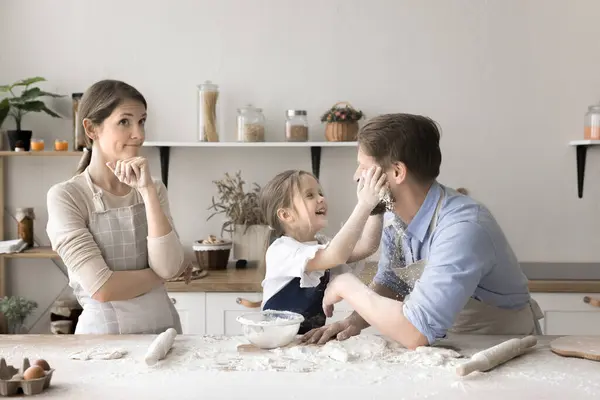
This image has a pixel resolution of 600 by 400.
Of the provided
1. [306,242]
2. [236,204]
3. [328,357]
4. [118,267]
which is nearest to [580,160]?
[236,204]

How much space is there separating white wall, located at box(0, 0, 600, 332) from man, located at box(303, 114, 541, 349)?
5.70ft

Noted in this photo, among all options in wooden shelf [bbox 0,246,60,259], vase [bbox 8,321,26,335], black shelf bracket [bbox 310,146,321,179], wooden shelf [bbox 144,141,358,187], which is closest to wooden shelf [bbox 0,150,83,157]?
wooden shelf [bbox 144,141,358,187]

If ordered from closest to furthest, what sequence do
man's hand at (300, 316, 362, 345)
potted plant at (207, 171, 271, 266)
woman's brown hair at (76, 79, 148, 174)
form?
man's hand at (300, 316, 362, 345) → woman's brown hair at (76, 79, 148, 174) → potted plant at (207, 171, 271, 266)

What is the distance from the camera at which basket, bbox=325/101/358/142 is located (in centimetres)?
355

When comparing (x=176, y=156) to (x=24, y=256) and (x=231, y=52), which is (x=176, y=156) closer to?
(x=231, y=52)

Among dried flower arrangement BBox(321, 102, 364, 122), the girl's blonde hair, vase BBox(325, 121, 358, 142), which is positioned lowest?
the girl's blonde hair

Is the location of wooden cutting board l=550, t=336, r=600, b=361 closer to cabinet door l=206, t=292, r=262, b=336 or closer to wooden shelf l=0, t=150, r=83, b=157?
cabinet door l=206, t=292, r=262, b=336

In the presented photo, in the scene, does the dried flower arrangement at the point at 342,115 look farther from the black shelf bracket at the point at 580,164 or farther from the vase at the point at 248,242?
the black shelf bracket at the point at 580,164

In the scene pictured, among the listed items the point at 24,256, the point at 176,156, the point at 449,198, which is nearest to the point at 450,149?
the point at 176,156

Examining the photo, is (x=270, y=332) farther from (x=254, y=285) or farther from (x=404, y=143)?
(x=254, y=285)

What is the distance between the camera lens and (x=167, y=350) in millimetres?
1699

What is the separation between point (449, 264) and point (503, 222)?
219 cm

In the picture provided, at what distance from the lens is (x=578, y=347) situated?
5.63 feet

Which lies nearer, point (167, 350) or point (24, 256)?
point (167, 350)
